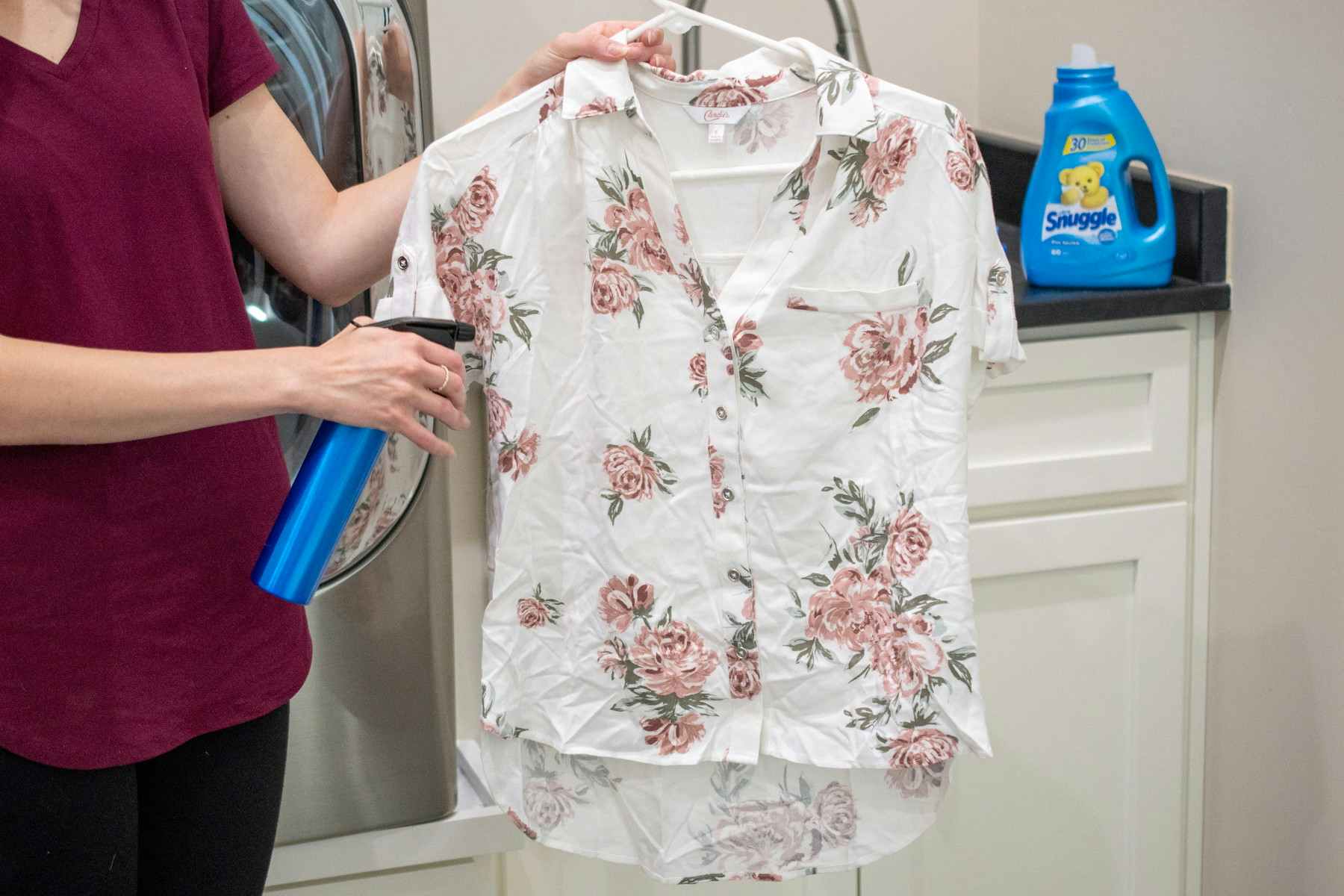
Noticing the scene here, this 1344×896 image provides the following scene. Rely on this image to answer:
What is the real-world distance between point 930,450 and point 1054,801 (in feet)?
2.61

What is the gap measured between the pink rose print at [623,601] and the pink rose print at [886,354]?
0.26 metres

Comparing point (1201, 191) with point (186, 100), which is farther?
point (1201, 191)

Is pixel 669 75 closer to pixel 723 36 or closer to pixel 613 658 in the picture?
pixel 613 658

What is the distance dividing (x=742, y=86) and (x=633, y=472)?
0.36m

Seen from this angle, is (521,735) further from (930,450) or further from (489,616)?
(930,450)

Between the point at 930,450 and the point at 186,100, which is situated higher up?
the point at 186,100

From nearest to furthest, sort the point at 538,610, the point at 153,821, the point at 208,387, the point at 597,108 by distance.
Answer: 1. the point at 208,387
2. the point at 153,821
3. the point at 597,108
4. the point at 538,610

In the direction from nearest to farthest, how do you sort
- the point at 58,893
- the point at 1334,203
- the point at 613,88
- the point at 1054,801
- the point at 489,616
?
the point at 58,893 < the point at 613,88 < the point at 489,616 < the point at 1334,203 < the point at 1054,801

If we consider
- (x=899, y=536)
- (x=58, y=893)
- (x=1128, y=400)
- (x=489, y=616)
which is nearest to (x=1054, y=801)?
(x=1128, y=400)

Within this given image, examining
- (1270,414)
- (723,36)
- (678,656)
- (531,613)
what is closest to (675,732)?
(678,656)

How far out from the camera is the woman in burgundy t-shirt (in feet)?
3.03

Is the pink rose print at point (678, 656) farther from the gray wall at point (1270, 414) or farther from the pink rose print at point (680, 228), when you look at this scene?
the gray wall at point (1270, 414)

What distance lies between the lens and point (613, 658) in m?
1.23

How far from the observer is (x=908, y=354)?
1202mm
